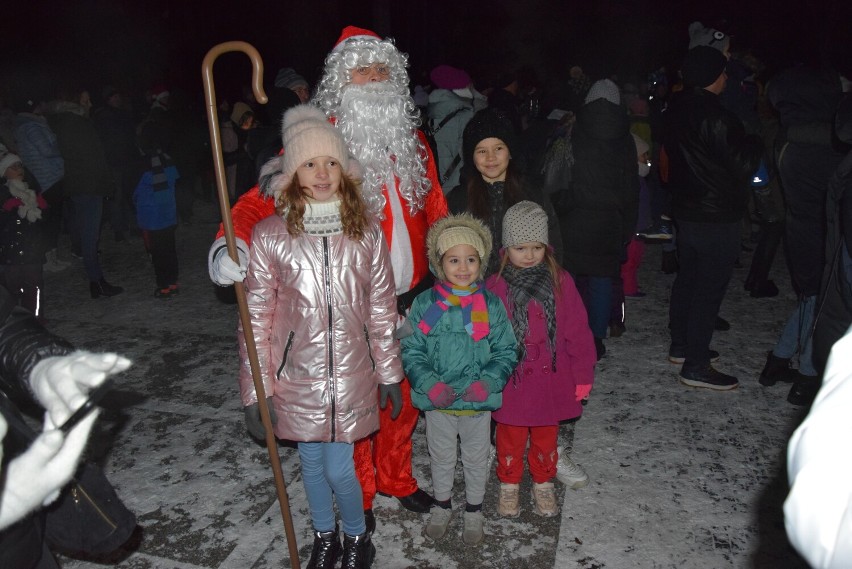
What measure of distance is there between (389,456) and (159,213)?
14.6 ft

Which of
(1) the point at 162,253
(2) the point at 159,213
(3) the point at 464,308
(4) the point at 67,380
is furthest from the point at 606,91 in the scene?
(1) the point at 162,253

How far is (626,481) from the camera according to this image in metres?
3.64

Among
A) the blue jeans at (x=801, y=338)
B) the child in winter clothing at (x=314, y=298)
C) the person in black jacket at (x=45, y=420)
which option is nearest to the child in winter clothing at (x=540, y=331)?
the child in winter clothing at (x=314, y=298)

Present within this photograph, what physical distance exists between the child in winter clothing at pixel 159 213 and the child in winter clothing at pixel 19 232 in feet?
3.83

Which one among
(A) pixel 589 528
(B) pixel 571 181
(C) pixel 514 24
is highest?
(C) pixel 514 24

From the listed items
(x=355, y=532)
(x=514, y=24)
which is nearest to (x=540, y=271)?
(x=355, y=532)

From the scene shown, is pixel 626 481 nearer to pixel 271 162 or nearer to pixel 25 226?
pixel 271 162

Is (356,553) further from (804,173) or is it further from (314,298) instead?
(804,173)

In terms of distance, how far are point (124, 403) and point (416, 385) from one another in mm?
2607

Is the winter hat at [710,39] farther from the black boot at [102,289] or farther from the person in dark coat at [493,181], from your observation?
the black boot at [102,289]

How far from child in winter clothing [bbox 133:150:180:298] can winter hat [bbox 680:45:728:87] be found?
4979mm

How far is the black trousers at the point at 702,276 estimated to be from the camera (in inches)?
175

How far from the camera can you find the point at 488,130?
3.61m

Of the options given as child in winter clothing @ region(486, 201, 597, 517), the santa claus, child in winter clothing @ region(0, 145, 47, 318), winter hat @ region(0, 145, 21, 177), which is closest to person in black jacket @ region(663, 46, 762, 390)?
child in winter clothing @ region(486, 201, 597, 517)
